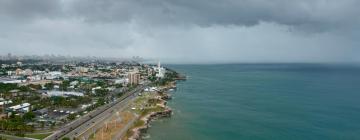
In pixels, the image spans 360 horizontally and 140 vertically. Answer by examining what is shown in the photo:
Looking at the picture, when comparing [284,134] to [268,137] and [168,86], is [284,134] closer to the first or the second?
[268,137]

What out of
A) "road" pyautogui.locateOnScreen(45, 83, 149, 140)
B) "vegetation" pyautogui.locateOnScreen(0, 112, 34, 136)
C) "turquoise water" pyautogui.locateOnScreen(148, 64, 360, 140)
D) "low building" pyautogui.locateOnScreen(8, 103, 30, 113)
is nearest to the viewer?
"road" pyautogui.locateOnScreen(45, 83, 149, 140)


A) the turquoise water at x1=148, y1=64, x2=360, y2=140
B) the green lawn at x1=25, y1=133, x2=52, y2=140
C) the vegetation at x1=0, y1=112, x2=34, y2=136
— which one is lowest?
the turquoise water at x1=148, y1=64, x2=360, y2=140

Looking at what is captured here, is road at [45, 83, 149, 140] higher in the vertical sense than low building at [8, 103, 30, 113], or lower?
lower

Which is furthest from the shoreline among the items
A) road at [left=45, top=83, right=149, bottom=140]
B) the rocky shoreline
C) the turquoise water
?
road at [left=45, top=83, right=149, bottom=140]

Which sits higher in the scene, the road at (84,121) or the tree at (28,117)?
the tree at (28,117)

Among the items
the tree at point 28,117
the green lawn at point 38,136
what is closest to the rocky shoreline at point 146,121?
the green lawn at point 38,136

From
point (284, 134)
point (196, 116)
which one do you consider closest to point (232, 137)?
point (284, 134)

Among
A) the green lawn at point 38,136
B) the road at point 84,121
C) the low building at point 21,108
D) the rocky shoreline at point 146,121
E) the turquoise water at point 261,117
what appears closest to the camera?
the green lawn at point 38,136

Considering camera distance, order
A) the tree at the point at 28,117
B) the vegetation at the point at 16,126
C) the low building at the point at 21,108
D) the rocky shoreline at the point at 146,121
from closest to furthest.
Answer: the vegetation at the point at 16,126 < the rocky shoreline at the point at 146,121 < the tree at the point at 28,117 < the low building at the point at 21,108

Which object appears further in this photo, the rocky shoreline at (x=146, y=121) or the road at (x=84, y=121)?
the rocky shoreline at (x=146, y=121)

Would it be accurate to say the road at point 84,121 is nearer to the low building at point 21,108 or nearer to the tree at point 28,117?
the tree at point 28,117

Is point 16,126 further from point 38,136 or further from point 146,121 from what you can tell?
point 146,121

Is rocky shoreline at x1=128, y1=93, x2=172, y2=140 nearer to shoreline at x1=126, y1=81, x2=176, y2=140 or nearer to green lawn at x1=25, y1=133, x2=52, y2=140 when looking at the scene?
shoreline at x1=126, y1=81, x2=176, y2=140
